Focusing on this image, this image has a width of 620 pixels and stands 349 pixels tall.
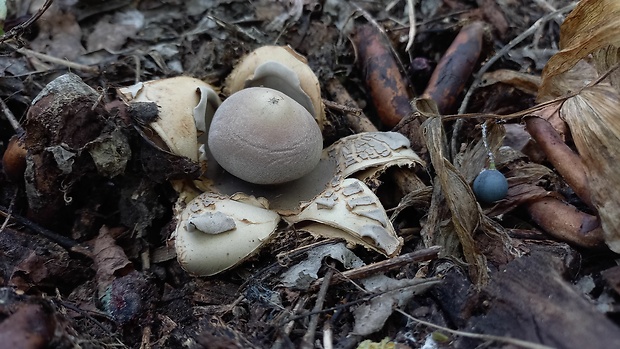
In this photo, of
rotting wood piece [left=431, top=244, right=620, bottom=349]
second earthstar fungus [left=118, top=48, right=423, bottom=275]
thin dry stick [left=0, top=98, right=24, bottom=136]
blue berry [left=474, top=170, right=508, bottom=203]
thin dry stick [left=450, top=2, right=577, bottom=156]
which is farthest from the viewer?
thin dry stick [left=450, top=2, right=577, bottom=156]

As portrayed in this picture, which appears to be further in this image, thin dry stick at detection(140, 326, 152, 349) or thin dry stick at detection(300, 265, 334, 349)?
thin dry stick at detection(140, 326, 152, 349)

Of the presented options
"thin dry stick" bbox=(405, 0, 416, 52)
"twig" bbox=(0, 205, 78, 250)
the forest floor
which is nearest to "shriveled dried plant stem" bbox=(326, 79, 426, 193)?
the forest floor

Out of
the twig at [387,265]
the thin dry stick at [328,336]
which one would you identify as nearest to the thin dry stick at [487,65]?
the twig at [387,265]

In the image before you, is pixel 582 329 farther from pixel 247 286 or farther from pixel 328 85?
pixel 328 85

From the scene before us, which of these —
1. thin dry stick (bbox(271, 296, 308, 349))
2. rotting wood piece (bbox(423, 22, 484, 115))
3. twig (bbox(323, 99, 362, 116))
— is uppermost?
rotting wood piece (bbox(423, 22, 484, 115))

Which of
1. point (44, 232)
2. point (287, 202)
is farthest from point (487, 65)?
point (44, 232)

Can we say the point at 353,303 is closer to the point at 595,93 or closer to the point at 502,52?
the point at 595,93

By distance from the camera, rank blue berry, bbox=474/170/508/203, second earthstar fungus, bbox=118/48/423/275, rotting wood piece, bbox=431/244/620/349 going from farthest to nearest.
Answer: blue berry, bbox=474/170/508/203 < second earthstar fungus, bbox=118/48/423/275 < rotting wood piece, bbox=431/244/620/349

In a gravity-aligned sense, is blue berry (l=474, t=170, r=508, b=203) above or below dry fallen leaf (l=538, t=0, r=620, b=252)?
below

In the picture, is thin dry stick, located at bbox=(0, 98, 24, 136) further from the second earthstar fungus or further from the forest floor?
the second earthstar fungus
